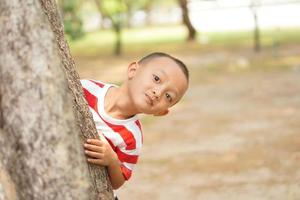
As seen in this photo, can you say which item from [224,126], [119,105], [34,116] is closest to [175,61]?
[119,105]

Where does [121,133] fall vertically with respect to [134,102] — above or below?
below

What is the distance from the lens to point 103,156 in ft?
6.86

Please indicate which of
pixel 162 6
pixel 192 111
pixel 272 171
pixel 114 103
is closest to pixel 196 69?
pixel 192 111

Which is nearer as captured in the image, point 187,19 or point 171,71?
point 171,71

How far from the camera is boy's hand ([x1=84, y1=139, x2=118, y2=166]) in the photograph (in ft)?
6.72

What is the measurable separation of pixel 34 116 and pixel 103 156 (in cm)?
51

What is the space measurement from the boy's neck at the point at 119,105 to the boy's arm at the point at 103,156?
0.17 meters

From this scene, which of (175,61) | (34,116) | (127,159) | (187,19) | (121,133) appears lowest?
(187,19)

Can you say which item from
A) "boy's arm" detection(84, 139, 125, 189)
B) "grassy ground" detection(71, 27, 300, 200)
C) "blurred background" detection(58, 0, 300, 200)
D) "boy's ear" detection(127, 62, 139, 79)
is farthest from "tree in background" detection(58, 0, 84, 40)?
"boy's arm" detection(84, 139, 125, 189)

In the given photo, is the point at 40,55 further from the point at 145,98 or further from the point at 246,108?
the point at 246,108

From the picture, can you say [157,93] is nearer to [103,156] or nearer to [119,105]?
[119,105]

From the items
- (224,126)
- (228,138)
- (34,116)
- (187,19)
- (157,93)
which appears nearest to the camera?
(34,116)

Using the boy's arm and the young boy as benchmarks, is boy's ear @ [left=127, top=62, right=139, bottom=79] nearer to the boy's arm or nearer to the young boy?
the young boy

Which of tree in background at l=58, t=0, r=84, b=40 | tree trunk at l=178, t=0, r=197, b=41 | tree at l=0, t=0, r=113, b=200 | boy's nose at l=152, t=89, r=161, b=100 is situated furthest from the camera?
tree trunk at l=178, t=0, r=197, b=41
